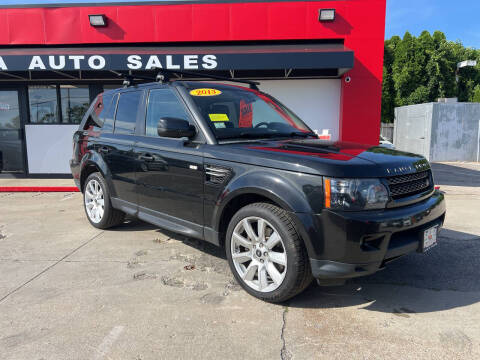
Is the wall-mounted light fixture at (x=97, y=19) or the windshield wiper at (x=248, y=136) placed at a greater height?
the wall-mounted light fixture at (x=97, y=19)

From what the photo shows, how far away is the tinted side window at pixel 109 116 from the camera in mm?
4786

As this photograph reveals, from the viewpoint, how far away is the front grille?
109 inches

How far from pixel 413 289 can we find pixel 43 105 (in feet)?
35.2

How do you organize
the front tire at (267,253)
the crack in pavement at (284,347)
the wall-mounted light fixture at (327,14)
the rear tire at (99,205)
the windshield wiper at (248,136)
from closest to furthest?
the crack in pavement at (284,347) → the front tire at (267,253) → the windshield wiper at (248,136) → the rear tire at (99,205) → the wall-mounted light fixture at (327,14)

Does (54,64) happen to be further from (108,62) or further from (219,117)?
(219,117)

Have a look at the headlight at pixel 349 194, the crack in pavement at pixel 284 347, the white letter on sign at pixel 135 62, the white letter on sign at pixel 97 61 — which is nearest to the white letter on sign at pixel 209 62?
the white letter on sign at pixel 135 62

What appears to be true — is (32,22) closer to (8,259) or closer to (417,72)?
(8,259)

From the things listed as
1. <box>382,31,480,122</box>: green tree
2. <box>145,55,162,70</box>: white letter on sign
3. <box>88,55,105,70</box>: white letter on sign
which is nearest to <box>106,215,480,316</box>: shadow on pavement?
<box>145,55,162,70</box>: white letter on sign

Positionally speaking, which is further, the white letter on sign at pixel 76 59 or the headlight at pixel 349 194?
the white letter on sign at pixel 76 59

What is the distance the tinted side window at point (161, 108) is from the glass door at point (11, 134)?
27.2 ft

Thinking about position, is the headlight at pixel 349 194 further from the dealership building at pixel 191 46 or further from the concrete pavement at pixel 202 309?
the dealership building at pixel 191 46

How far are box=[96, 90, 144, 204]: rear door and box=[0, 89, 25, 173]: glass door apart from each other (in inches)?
290

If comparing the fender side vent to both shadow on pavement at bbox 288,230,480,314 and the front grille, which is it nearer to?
shadow on pavement at bbox 288,230,480,314

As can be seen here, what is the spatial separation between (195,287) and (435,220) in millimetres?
2210
